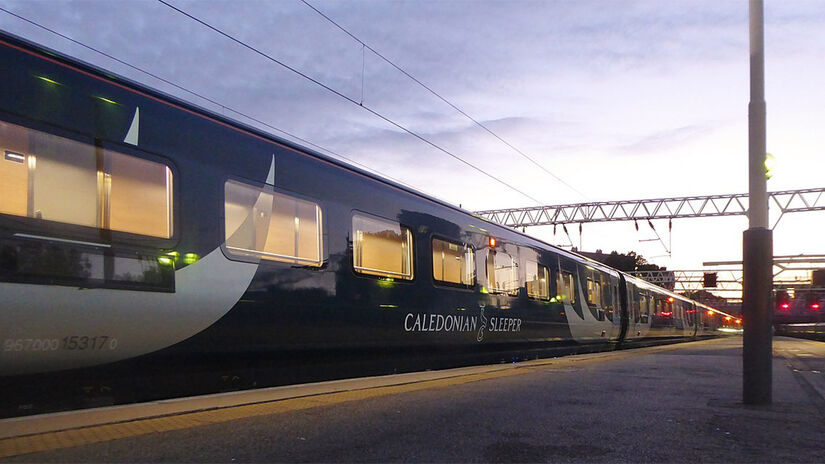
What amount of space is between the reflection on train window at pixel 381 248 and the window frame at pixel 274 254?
0.65 metres

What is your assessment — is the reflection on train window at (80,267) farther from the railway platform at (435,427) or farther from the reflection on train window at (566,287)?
the reflection on train window at (566,287)

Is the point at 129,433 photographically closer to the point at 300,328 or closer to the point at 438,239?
the point at 300,328

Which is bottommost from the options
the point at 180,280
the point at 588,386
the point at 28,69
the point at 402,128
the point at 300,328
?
the point at 588,386

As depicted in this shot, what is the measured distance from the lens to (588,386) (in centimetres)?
862

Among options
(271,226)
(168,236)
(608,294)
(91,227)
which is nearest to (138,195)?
(168,236)

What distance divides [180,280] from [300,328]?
1.78 metres

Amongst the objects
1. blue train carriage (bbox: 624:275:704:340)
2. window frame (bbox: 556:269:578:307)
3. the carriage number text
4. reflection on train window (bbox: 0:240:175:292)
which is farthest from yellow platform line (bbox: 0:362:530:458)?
blue train carriage (bbox: 624:275:704:340)

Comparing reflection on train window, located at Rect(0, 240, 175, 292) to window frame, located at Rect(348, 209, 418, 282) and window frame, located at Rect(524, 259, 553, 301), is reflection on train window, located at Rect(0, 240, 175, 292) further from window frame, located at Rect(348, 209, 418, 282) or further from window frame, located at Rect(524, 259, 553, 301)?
window frame, located at Rect(524, 259, 553, 301)

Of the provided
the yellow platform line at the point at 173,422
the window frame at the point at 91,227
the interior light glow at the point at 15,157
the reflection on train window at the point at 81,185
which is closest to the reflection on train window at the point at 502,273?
the yellow platform line at the point at 173,422

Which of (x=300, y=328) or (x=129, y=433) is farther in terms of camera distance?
(x=300, y=328)

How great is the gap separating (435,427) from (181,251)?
2.68 metres

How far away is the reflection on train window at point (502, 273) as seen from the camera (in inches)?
490

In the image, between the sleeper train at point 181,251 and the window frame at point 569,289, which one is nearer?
the sleeper train at point 181,251

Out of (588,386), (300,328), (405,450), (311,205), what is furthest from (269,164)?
(588,386)
